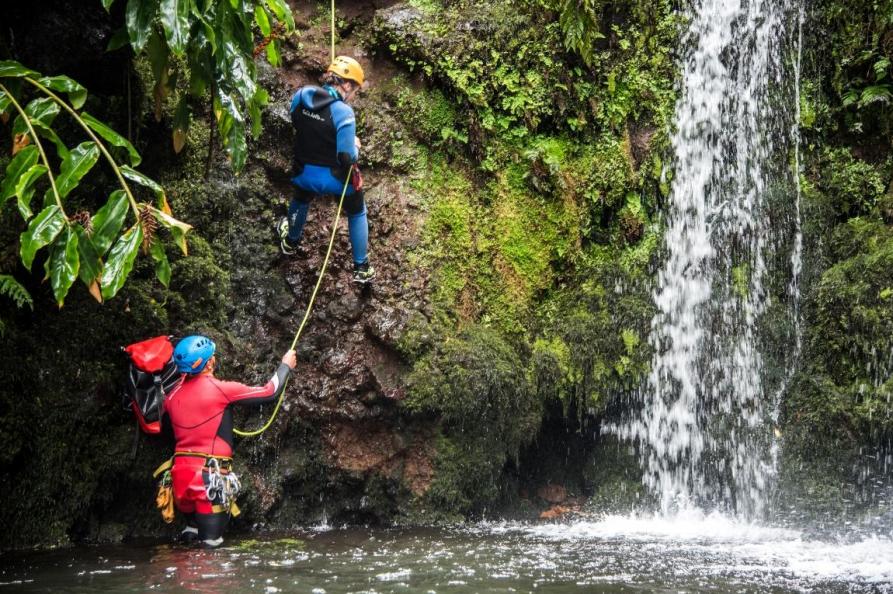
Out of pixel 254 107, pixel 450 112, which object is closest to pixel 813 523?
pixel 450 112

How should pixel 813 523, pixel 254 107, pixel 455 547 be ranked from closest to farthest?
pixel 254 107 → pixel 455 547 → pixel 813 523

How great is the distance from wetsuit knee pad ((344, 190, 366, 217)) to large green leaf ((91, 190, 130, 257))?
3.89 metres

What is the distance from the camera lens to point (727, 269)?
9141 mm

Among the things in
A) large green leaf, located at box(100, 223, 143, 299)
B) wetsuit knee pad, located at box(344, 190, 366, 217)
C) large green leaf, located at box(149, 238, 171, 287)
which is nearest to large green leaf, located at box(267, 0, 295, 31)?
large green leaf, located at box(149, 238, 171, 287)

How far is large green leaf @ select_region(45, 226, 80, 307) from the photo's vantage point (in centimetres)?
357

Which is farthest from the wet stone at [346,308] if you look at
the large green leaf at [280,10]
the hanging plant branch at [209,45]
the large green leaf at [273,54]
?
the large green leaf at [280,10]

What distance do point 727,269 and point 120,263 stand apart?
7193mm

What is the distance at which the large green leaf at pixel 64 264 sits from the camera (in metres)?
3.57

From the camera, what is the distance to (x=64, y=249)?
3635mm

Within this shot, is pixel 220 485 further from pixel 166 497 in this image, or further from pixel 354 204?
pixel 354 204

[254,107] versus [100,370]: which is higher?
[254,107]

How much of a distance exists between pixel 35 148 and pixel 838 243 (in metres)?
8.00

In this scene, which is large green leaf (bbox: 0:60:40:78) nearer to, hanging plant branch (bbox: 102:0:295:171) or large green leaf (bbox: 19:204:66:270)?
hanging plant branch (bbox: 102:0:295:171)

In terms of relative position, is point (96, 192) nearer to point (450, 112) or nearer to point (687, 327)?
point (450, 112)
